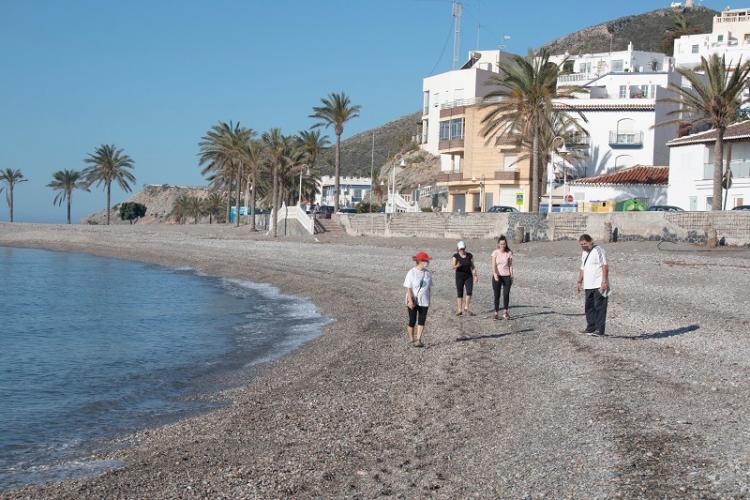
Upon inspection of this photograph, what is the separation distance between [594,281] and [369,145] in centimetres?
14725

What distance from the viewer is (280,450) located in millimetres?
9273

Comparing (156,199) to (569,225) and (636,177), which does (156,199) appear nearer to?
(636,177)

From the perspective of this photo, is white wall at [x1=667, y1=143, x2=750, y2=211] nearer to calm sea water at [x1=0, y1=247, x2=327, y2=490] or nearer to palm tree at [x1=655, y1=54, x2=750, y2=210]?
palm tree at [x1=655, y1=54, x2=750, y2=210]

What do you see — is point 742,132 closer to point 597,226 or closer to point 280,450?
point 597,226

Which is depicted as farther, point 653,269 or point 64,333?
point 653,269

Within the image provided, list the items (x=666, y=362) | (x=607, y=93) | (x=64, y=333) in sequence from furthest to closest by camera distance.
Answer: (x=607, y=93), (x=64, y=333), (x=666, y=362)

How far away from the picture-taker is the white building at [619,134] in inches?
2205

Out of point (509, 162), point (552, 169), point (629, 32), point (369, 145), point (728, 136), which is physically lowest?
point (552, 169)

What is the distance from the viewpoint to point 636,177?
51.7m

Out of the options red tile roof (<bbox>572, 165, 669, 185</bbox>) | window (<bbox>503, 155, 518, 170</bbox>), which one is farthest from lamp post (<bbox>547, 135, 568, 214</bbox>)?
window (<bbox>503, 155, 518, 170</bbox>)

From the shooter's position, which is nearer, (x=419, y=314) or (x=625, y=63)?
(x=419, y=314)

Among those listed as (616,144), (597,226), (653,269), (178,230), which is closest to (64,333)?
(653,269)

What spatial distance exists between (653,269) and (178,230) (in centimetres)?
5225

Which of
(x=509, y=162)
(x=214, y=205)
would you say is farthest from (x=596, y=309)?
(x=214, y=205)
